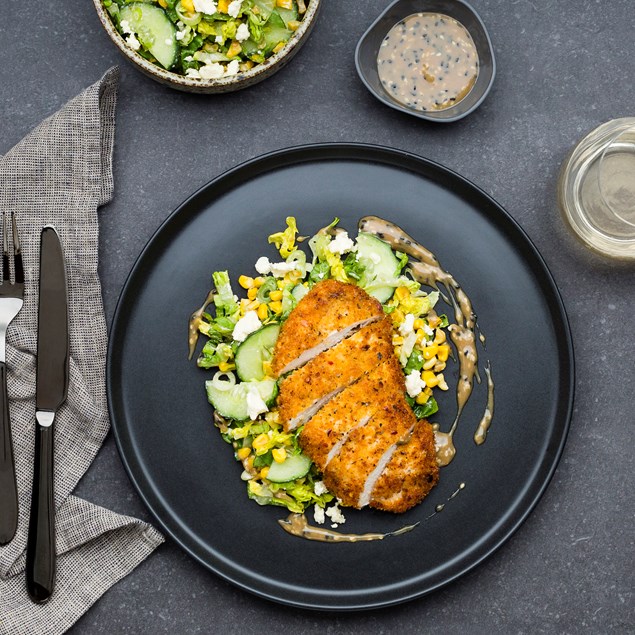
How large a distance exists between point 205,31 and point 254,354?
1.71 m

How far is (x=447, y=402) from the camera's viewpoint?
13.0ft

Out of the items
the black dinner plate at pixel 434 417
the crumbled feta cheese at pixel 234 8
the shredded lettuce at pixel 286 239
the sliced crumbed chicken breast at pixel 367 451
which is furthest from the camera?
the shredded lettuce at pixel 286 239

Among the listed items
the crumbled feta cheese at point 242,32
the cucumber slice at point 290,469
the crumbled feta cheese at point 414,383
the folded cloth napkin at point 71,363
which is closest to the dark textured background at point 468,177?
the folded cloth napkin at point 71,363

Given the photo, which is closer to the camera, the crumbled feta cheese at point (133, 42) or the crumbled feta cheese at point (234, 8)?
the crumbled feta cheese at point (234, 8)

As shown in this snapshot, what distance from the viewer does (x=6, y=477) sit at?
3818 millimetres

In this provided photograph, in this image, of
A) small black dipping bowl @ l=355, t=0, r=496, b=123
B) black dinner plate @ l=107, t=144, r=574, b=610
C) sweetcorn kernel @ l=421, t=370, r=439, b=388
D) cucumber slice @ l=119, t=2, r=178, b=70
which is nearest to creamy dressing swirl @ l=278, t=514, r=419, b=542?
black dinner plate @ l=107, t=144, r=574, b=610

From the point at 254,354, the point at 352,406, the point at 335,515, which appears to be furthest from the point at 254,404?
the point at 335,515

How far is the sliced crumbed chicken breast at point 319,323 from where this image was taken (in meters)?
3.72

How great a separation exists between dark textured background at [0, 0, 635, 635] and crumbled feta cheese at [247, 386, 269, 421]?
2.77 ft

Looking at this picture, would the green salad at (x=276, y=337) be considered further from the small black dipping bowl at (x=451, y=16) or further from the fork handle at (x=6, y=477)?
the fork handle at (x=6, y=477)

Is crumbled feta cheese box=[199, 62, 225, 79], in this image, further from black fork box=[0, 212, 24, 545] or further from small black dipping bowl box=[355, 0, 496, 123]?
black fork box=[0, 212, 24, 545]

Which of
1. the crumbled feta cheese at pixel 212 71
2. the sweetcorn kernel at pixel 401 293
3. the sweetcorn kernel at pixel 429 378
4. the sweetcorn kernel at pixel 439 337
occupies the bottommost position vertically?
the sweetcorn kernel at pixel 429 378

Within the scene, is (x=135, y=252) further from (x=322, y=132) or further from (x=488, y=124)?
(x=488, y=124)

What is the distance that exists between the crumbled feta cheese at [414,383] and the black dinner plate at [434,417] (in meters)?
0.22
